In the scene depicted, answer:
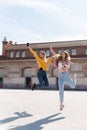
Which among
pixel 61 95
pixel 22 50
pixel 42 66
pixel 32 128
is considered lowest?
pixel 32 128

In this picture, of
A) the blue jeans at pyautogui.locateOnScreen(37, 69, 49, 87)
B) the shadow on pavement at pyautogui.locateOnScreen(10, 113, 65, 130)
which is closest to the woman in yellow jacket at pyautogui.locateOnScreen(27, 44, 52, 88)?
the blue jeans at pyautogui.locateOnScreen(37, 69, 49, 87)

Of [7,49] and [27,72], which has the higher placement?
[7,49]

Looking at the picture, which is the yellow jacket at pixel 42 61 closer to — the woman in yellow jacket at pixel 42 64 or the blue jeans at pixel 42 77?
the woman in yellow jacket at pixel 42 64

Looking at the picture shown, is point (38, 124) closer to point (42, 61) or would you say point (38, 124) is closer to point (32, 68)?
point (42, 61)

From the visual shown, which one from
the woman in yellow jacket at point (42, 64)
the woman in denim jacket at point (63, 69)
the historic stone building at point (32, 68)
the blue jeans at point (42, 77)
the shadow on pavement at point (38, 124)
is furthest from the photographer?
the historic stone building at point (32, 68)

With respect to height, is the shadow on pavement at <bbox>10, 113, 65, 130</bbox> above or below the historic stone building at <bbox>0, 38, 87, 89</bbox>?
below

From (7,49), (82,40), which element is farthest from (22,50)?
(82,40)

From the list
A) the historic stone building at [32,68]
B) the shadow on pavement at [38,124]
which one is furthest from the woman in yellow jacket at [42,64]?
the historic stone building at [32,68]

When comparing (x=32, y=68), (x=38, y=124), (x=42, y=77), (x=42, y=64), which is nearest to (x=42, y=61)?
(x=42, y=64)

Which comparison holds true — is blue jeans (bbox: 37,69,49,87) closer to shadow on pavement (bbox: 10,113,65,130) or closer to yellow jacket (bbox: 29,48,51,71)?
yellow jacket (bbox: 29,48,51,71)

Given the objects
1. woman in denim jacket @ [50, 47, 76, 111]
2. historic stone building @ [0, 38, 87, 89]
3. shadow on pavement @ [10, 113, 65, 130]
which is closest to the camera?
shadow on pavement @ [10, 113, 65, 130]

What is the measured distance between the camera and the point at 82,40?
177 feet

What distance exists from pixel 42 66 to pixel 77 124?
11.9ft

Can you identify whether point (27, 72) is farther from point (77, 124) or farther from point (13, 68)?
point (77, 124)
